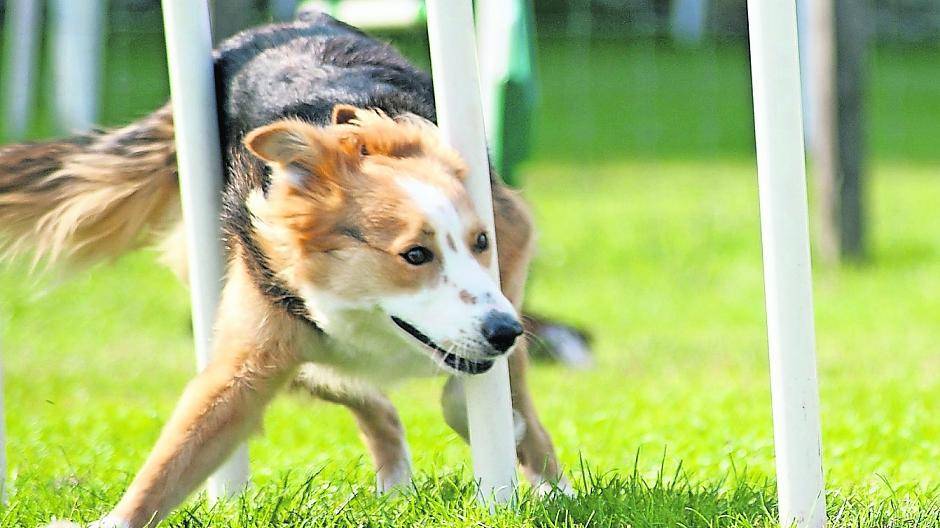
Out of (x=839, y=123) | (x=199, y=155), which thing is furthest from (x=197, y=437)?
(x=839, y=123)

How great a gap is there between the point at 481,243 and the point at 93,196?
1.48 meters

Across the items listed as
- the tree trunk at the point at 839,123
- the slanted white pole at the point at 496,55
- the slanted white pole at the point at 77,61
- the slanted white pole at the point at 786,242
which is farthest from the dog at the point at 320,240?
the slanted white pole at the point at 77,61

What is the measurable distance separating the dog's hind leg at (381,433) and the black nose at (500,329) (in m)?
0.96

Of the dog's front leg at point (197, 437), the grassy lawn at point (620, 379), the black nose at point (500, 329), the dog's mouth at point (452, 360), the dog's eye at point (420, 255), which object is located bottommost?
the grassy lawn at point (620, 379)

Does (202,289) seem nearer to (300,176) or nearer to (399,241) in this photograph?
(300,176)

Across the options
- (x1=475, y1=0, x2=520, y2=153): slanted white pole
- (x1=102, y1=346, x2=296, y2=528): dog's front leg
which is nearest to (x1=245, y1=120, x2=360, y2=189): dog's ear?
(x1=102, y1=346, x2=296, y2=528): dog's front leg

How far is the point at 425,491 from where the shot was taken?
3375mm

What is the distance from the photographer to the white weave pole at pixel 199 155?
11.2ft

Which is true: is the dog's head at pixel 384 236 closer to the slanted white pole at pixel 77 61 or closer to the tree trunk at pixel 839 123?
the tree trunk at pixel 839 123

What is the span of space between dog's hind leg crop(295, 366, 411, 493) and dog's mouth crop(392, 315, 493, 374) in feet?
2.49

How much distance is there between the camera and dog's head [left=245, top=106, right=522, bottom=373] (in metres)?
3.00

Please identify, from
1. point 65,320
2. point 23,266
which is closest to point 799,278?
point 23,266

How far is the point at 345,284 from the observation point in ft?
10.4

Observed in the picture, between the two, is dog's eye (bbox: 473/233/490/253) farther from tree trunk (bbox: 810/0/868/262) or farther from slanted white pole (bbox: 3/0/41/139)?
slanted white pole (bbox: 3/0/41/139)
